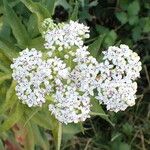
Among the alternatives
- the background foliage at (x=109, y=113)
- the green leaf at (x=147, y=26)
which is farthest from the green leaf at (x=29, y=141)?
the green leaf at (x=147, y=26)

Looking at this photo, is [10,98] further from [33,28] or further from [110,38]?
[110,38]

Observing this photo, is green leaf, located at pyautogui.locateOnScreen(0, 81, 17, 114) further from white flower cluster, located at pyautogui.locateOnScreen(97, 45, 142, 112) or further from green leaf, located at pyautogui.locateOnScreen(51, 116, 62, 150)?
white flower cluster, located at pyautogui.locateOnScreen(97, 45, 142, 112)

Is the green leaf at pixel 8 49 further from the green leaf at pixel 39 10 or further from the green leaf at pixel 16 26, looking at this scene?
the green leaf at pixel 39 10

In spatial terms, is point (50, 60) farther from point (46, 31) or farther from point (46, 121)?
point (46, 121)

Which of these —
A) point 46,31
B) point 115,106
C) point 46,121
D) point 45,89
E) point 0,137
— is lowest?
point 0,137

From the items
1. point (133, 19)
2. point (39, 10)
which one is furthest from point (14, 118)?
point (133, 19)

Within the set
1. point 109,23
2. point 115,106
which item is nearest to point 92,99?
point 115,106

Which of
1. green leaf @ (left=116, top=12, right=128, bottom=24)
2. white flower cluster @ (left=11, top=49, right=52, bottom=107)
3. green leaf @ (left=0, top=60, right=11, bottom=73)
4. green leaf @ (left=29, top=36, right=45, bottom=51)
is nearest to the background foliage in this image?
green leaf @ (left=116, top=12, right=128, bottom=24)
